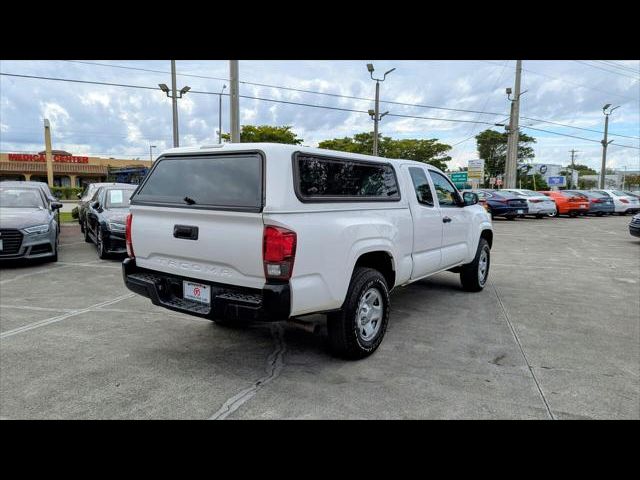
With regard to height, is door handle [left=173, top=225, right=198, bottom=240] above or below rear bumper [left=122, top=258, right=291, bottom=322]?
above

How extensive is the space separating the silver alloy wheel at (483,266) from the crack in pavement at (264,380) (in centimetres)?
352

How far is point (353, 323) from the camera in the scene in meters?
4.04

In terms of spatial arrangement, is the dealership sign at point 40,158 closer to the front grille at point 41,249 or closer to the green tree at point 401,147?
the green tree at point 401,147

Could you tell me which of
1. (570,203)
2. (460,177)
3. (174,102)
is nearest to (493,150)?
(460,177)

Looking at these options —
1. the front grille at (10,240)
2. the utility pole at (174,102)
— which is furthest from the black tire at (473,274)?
the utility pole at (174,102)

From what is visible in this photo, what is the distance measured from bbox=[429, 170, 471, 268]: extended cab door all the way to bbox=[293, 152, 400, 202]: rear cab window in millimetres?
1185

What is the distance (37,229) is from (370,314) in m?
7.28

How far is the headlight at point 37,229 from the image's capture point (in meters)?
8.46

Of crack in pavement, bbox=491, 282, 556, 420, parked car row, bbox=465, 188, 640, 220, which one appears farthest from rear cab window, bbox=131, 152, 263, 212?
parked car row, bbox=465, 188, 640, 220

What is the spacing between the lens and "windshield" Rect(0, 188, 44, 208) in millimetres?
9422

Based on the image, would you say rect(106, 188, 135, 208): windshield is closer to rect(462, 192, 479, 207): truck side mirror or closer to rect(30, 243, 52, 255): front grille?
rect(30, 243, 52, 255): front grille
